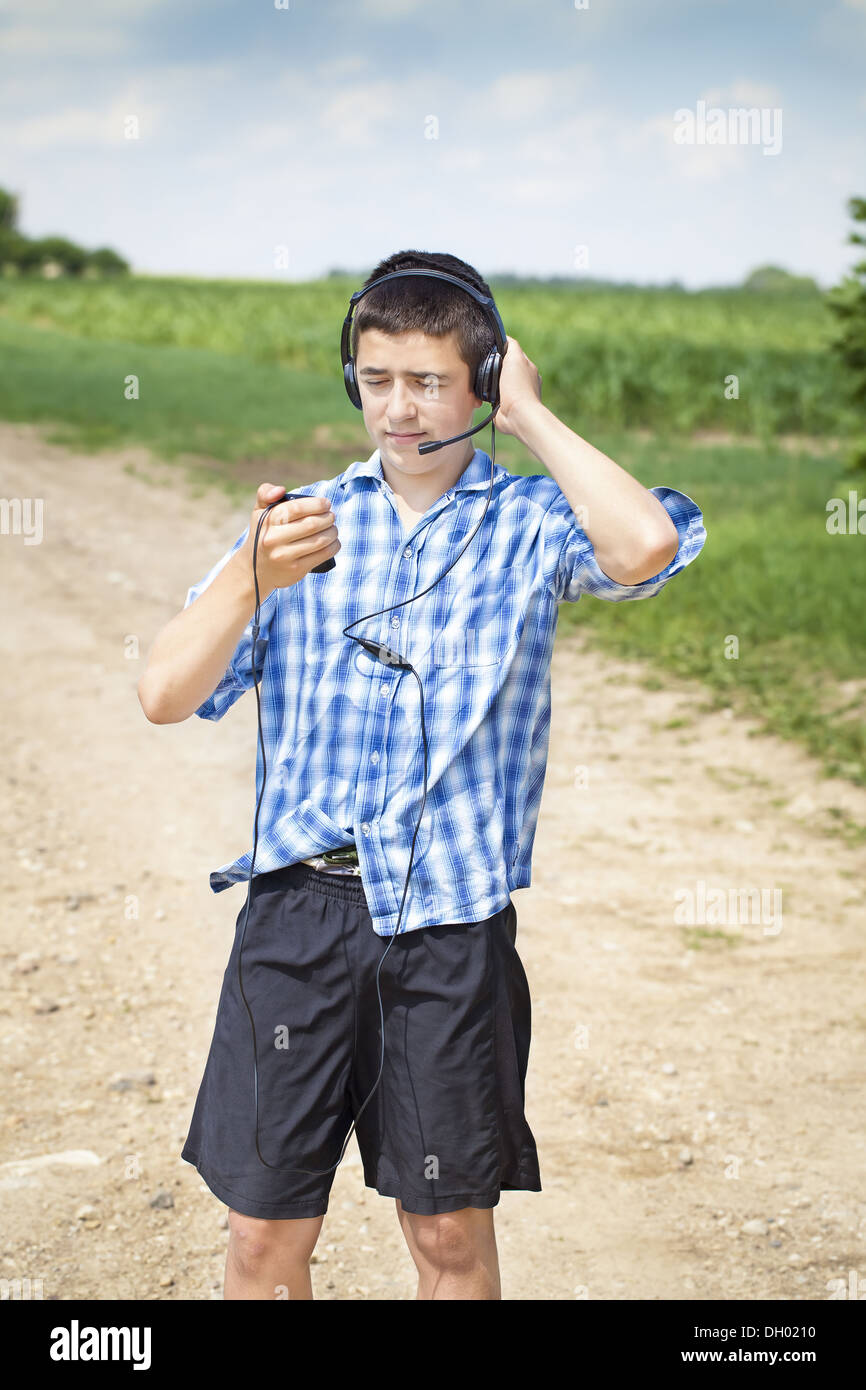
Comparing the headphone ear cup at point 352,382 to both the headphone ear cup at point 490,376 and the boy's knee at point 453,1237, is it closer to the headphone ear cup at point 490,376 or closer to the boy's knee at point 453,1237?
the headphone ear cup at point 490,376

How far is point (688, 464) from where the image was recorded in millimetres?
13695

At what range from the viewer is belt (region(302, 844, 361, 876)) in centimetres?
201

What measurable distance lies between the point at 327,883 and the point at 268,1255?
57 cm

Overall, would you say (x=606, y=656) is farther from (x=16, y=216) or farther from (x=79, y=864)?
(x=16, y=216)

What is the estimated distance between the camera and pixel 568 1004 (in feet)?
14.1

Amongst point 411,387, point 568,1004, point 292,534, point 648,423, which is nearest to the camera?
point 292,534

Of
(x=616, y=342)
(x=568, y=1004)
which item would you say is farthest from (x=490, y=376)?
(x=616, y=342)

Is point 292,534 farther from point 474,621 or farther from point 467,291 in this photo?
point 467,291

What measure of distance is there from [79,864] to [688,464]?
32.4ft

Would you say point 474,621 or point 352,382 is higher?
point 352,382

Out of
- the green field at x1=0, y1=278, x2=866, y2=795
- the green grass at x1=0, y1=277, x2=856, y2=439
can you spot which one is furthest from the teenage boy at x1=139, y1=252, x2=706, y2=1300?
the green grass at x1=0, y1=277, x2=856, y2=439

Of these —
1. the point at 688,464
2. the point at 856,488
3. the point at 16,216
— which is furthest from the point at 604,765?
the point at 16,216

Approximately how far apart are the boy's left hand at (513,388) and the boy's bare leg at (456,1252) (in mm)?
1179

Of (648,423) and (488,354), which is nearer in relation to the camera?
(488,354)
